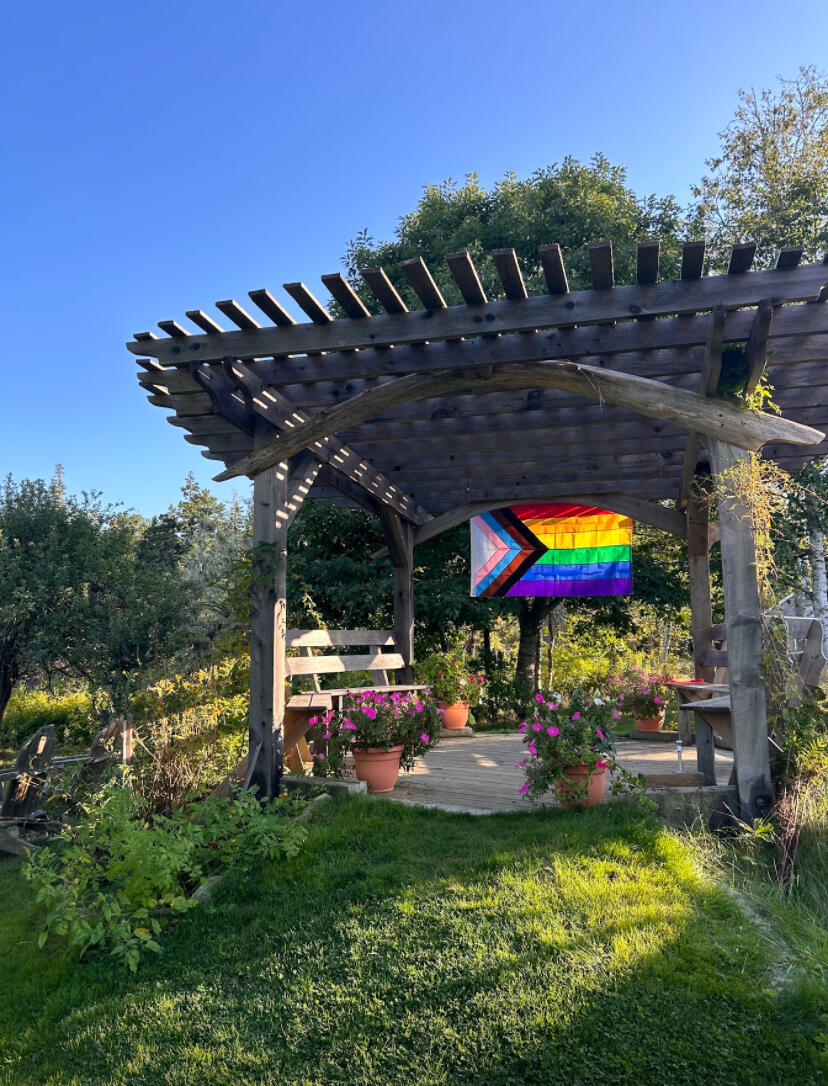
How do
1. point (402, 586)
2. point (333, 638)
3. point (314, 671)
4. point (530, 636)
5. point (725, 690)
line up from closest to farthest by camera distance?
point (725, 690) < point (314, 671) < point (333, 638) < point (402, 586) < point (530, 636)

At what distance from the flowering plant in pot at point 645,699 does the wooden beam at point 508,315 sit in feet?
18.8

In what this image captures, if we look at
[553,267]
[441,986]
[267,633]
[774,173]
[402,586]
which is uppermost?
[774,173]

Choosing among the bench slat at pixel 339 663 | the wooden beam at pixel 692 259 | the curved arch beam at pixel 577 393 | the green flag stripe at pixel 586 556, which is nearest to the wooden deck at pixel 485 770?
the bench slat at pixel 339 663

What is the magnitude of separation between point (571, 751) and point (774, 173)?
39.0ft

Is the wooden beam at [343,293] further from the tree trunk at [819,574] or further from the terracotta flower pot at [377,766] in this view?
the tree trunk at [819,574]

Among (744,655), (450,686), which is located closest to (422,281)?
(744,655)

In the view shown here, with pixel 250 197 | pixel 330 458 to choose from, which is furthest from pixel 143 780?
pixel 250 197

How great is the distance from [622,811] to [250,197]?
8.10 meters

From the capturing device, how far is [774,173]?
38.5 ft

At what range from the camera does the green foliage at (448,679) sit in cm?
855

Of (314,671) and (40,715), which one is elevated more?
(314,671)

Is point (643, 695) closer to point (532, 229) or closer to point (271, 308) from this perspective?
point (271, 308)

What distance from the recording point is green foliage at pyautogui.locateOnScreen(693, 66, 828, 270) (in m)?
11.4

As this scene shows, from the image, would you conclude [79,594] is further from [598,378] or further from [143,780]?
[598,378]
